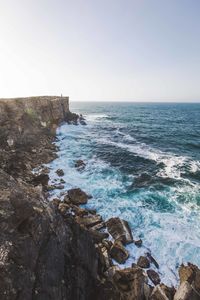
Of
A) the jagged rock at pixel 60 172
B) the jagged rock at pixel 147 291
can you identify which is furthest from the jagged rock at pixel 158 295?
the jagged rock at pixel 60 172

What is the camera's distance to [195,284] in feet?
32.2

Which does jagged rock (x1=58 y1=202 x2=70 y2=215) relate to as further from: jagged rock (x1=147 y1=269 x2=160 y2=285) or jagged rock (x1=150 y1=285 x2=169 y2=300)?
jagged rock (x1=150 y1=285 x2=169 y2=300)

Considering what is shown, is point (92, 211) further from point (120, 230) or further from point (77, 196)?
point (120, 230)

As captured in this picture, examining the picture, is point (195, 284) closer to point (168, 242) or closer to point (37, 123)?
point (168, 242)

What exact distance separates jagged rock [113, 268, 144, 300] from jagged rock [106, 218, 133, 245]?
2.22m

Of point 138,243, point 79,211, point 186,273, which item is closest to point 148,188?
point 138,243

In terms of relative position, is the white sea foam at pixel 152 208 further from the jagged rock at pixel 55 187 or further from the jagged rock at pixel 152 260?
the jagged rock at pixel 55 187

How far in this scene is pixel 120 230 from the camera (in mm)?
13070

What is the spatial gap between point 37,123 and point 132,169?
2035cm

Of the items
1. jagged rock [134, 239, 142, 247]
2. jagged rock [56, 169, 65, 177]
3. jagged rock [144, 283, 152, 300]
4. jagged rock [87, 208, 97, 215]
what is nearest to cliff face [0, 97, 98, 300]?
jagged rock [144, 283, 152, 300]

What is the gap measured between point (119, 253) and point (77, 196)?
631 centimetres

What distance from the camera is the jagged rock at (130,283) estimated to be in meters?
8.99

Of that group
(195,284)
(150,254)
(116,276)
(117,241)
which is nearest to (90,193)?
(117,241)

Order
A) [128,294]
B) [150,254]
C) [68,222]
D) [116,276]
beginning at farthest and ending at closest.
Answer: [150,254]
[68,222]
[116,276]
[128,294]
